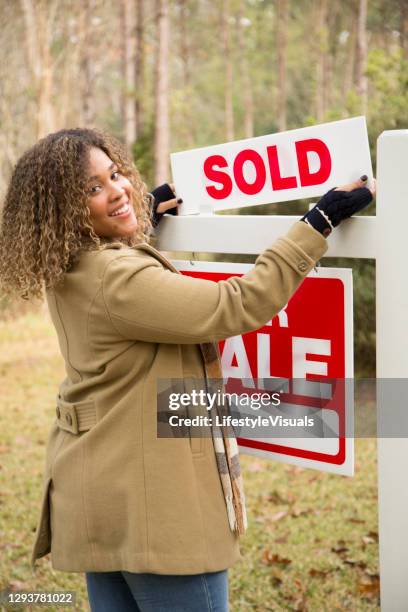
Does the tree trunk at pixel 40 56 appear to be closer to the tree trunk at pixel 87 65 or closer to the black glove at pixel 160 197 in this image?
the tree trunk at pixel 87 65

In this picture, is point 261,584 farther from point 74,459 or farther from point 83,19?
point 83,19

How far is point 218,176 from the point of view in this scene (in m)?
2.28

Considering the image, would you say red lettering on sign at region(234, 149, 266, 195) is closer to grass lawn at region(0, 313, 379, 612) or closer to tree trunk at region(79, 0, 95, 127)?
grass lawn at region(0, 313, 379, 612)

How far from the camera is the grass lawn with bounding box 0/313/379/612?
3475 mm

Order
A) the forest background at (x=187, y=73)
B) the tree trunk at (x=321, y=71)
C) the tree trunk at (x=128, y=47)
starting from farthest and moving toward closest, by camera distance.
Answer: the tree trunk at (x=321, y=71)
the tree trunk at (x=128, y=47)
the forest background at (x=187, y=73)

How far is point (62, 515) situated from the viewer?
1990 mm

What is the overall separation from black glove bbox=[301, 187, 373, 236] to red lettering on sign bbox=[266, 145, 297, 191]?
257 mm

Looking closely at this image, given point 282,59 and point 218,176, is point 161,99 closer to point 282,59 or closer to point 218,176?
point 218,176

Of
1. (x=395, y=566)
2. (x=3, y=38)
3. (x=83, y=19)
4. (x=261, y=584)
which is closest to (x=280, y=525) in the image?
(x=261, y=584)

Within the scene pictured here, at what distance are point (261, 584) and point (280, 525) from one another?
76 centimetres

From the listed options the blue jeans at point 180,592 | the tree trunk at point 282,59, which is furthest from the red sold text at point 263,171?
the tree trunk at point 282,59

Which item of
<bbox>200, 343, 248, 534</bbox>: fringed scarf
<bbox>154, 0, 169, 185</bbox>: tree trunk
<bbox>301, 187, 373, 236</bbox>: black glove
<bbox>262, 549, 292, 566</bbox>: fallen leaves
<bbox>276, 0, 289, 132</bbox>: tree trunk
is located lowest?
<bbox>262, 549, 292, 566</bbox>: fallen leaves

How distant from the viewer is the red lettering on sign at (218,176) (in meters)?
2.26

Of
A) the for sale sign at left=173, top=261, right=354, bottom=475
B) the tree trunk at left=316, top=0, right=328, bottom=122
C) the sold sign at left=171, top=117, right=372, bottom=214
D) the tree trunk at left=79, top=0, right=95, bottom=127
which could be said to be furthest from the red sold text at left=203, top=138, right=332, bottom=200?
the tree trunk at left=316, top=0, right=328, bottom=122
